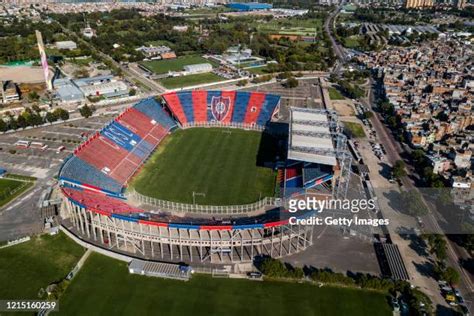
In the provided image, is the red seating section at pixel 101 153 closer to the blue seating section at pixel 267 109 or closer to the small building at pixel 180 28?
the blue seating section at pixel 267 109

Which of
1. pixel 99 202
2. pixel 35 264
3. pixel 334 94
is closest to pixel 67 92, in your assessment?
pixel 99 202

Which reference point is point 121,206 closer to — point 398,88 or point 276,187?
point 276,187

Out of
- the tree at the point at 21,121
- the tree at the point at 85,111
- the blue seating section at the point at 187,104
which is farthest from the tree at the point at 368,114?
the tree at the point at 21,121

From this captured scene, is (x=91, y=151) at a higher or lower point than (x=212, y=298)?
higher

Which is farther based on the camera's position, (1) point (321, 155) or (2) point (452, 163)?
(2) point (452, 163)

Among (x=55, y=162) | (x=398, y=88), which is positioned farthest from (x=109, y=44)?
(x=398, y=88)
